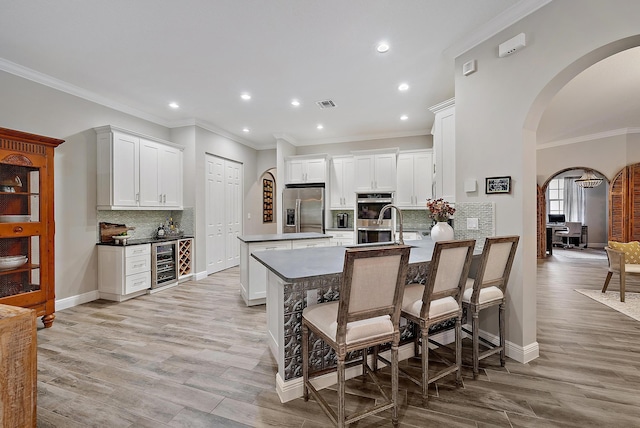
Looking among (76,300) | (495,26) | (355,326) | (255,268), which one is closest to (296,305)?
(355,326)

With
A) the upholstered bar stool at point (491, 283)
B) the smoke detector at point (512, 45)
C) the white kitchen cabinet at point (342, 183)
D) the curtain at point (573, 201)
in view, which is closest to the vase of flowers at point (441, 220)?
the upholstered bar stool at point (491, 283)

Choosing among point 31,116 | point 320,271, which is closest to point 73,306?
point 31,116

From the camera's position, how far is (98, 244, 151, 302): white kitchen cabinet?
→ 4.06 m

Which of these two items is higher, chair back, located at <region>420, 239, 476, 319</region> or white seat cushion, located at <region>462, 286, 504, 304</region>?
chair back, located at <region>420, 239, 476, 319</region>

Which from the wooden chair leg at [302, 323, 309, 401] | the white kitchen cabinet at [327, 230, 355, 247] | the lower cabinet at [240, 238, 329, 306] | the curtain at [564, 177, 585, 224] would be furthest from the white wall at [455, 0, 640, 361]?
the curtain at [564, 177, 585, 224]

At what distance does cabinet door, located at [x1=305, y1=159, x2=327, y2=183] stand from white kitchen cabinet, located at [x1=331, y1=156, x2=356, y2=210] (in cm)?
23

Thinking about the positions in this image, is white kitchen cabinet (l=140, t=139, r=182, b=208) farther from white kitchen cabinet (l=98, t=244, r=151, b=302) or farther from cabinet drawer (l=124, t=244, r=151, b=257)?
white kitchen cabinet (l=98, t=244, r=151, b=302)

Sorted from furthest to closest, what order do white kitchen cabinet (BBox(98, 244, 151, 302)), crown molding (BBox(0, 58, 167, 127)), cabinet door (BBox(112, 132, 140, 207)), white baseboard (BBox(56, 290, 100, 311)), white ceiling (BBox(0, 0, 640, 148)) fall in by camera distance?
1. cabinet door (BBox(112, 132, 140, 207))
2. white kitchen cabinet (BBox(98, 244, 151, 302))
3. white baseboard (BBox(56, 290, 100, 311))
4. crown molding (BBox(0, 58, 167, 127))
5. white ceiling (BBox(0, 0, 640, 148))

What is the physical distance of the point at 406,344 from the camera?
2463 millimetres

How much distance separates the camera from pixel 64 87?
12.4 ft

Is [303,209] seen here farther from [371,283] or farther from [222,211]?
[371,283]

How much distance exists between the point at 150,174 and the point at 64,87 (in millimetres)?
1525

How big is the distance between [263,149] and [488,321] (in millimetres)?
6164

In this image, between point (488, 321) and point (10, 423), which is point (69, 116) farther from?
point (488, 321)
